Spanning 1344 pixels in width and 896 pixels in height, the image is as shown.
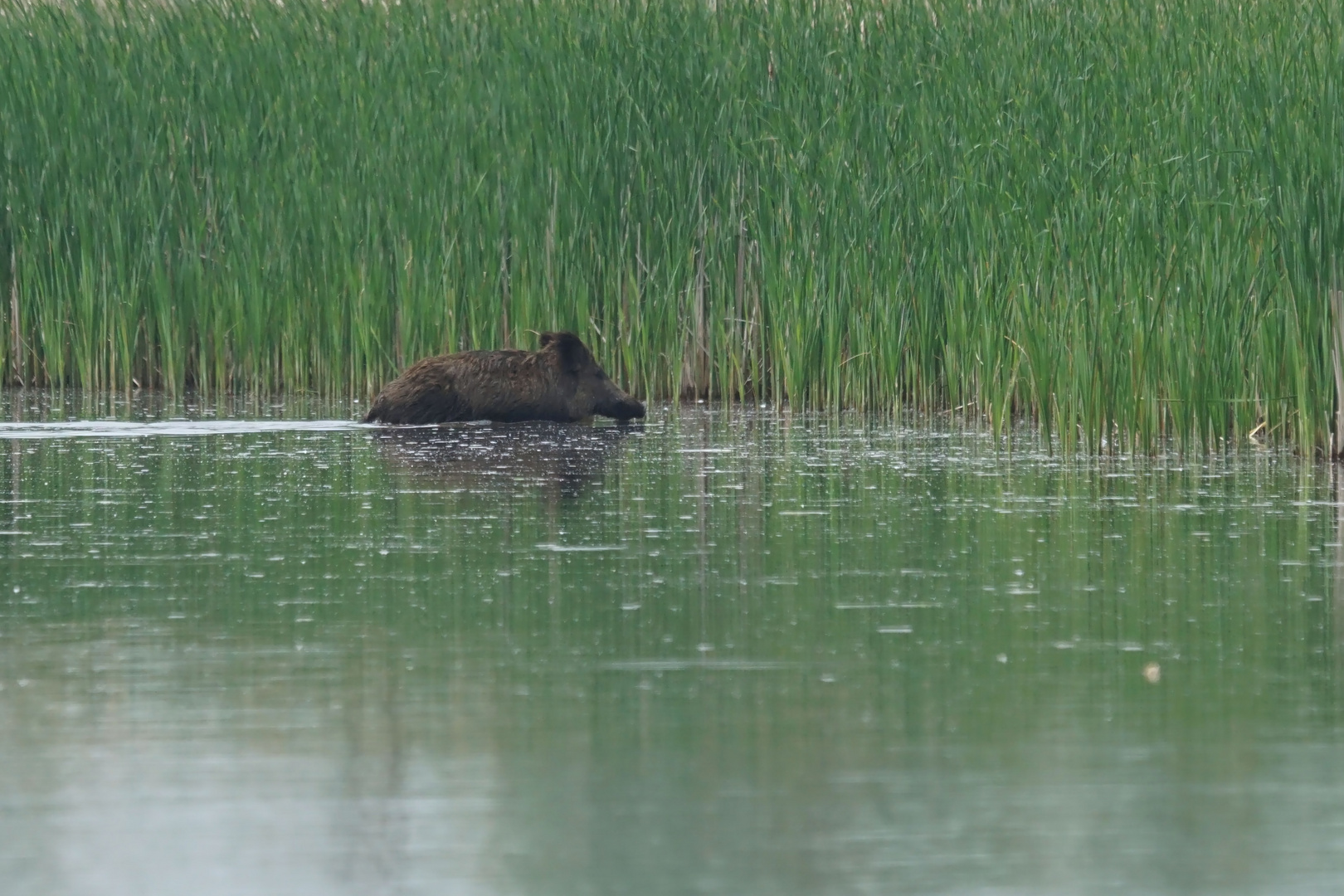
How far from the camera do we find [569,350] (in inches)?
467

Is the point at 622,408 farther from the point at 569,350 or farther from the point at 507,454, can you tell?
the point at 507,454

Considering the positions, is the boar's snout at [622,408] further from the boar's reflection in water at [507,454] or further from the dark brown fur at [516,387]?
the boar's reflection in water at [507,454]

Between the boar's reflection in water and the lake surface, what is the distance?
12 cm

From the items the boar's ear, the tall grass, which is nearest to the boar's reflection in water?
the boar's ear

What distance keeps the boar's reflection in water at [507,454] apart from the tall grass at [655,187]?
1429mm

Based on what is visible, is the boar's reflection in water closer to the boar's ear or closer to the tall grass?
the boar's ear

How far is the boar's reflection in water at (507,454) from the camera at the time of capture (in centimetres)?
898

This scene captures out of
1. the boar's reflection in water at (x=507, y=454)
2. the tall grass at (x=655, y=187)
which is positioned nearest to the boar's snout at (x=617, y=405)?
the boar's reflection in water at (x=507, y=454)

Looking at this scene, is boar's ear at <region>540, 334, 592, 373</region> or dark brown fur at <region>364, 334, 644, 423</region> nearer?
dark brown fur at <region>364, 334, 644, 423</region>

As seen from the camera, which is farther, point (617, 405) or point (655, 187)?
point (655, 187)

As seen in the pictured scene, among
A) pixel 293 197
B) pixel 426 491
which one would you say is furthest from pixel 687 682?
pixel 293 197

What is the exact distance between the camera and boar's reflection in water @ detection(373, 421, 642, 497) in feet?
29.5

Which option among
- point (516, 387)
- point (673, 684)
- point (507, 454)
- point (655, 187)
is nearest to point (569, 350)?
point (516, 387)

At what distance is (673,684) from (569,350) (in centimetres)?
704
